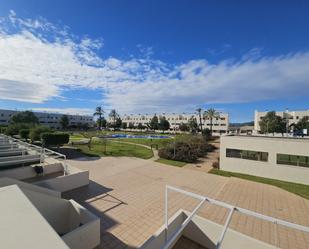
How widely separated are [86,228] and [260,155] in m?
16.6

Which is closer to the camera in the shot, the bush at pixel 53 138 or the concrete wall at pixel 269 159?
the concrete wall at pixel 269 159

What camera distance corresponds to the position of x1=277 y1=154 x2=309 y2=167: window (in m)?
15.5

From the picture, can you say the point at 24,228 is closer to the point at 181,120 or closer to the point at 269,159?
the point at 269,159

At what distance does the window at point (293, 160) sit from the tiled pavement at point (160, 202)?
387cm

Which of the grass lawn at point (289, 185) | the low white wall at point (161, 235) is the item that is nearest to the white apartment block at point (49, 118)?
the grass lawn at point (289, 185)

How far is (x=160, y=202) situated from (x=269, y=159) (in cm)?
1188

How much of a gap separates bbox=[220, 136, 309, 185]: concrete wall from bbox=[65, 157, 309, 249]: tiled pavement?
335 cm

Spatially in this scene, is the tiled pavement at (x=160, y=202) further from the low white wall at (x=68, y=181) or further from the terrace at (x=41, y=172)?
the terrace at (x=41, y=172)

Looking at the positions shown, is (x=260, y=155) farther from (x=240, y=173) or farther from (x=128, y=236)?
(x=128, y=236)

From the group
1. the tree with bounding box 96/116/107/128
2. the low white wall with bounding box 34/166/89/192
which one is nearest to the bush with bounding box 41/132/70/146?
the low white wall with bounding box 34/166/89/192

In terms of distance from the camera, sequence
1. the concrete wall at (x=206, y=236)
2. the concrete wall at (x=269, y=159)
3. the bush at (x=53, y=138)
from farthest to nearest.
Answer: the bush at (x=53, y=138) < the concrete wall at (x=269, y=159) < the concrete wall at (x=206, y=236)

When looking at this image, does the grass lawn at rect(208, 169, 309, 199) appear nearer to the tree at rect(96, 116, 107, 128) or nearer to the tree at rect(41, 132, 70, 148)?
the tree at rect(41, 132, 70, 148)

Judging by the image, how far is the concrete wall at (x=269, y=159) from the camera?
15405mm

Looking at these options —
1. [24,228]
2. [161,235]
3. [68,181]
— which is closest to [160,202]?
[161,235]
